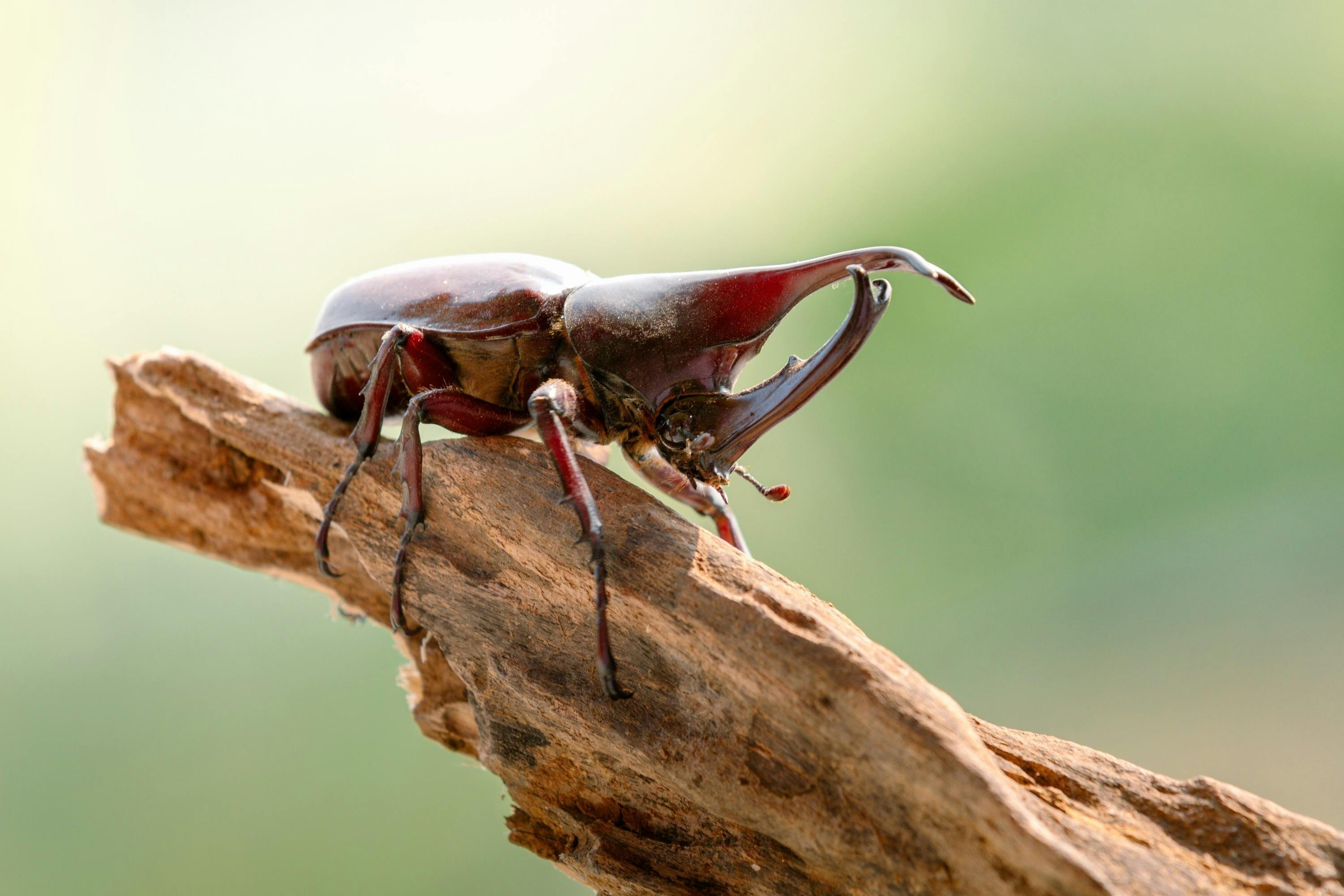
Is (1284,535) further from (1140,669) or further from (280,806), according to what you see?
(280,806)

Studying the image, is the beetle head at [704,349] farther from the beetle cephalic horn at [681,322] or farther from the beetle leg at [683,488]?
the beetle leg at [683,488]

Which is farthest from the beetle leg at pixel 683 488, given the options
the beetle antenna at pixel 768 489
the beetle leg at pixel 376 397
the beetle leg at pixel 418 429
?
the beetle leg at pixel 376 397

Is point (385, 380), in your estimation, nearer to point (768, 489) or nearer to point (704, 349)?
point (704, 349)

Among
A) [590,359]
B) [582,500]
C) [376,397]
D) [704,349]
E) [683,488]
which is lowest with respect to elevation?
[376,397]

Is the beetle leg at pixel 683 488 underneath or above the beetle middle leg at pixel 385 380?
above

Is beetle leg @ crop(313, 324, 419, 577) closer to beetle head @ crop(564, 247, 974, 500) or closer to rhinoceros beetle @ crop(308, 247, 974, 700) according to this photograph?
rhinoceros beetle @ crop(308, 247, 974, 700)

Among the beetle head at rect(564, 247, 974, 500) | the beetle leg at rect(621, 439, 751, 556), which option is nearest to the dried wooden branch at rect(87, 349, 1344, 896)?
the beetle head at rect(564, 247, 974, 500)

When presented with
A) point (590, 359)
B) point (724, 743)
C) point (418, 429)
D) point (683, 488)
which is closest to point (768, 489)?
point (683, 488)
